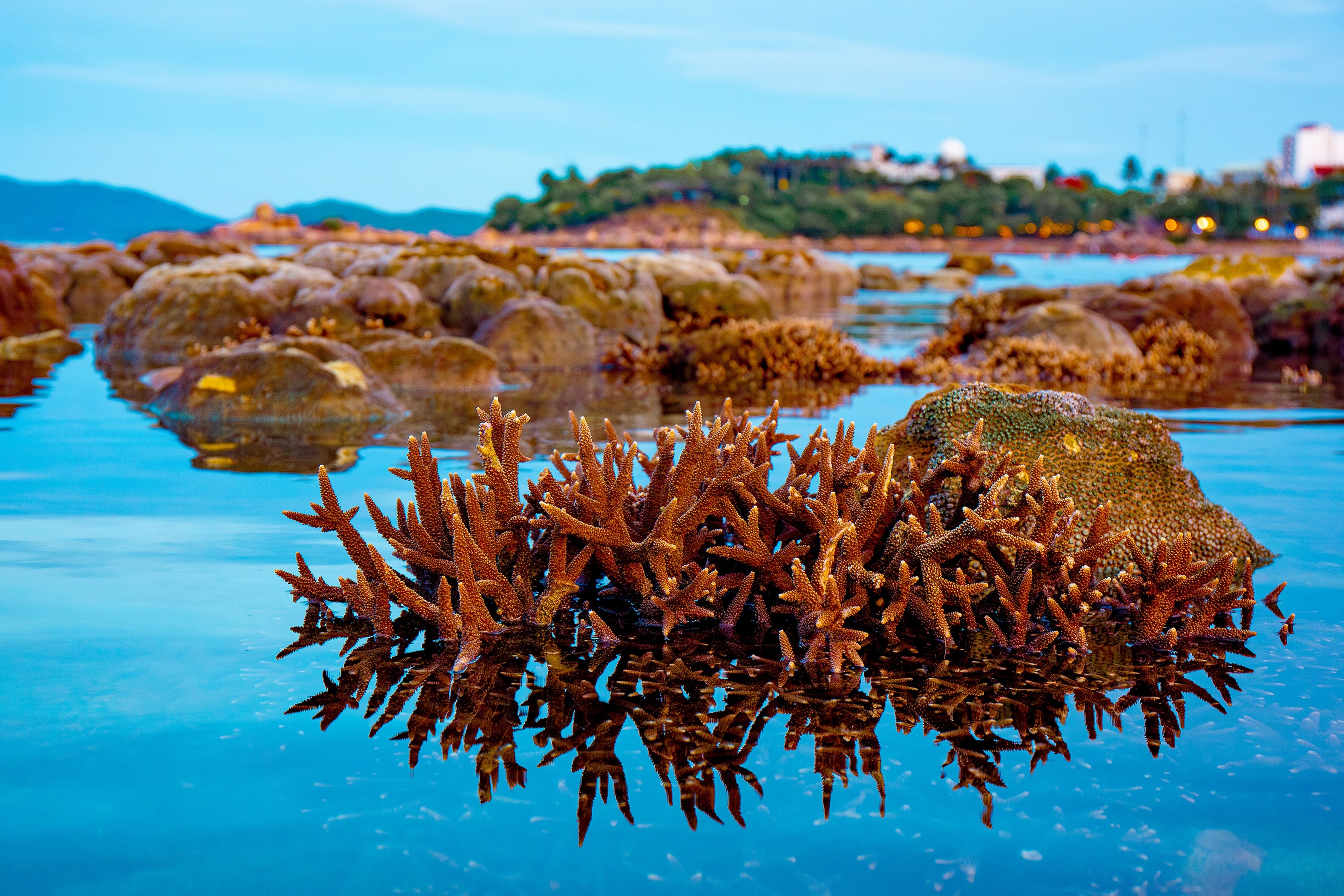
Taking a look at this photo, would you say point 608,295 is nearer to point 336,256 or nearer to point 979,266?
point 336,256

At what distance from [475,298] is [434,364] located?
4.75 meters

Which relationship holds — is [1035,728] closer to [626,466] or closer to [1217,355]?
[626,466]

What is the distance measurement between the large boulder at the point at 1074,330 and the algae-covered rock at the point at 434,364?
8923mm

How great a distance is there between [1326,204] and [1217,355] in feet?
616

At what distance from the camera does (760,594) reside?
4891 mm

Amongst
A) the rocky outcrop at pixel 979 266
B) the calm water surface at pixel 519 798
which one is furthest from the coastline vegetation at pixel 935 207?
the calm water surface at pixel 519 798

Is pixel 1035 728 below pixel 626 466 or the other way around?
below

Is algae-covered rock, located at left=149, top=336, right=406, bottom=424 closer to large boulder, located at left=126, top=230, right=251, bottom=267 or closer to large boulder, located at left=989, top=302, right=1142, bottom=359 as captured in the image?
large boulder, located at left=989, top=302, right=1142, bottom=359

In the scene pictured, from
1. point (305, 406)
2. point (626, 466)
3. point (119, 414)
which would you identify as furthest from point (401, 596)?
point (119, 414)

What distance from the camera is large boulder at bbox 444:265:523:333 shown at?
1936cm

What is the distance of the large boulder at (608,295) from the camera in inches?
805

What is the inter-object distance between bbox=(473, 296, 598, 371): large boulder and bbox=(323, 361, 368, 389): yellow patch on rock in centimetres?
508

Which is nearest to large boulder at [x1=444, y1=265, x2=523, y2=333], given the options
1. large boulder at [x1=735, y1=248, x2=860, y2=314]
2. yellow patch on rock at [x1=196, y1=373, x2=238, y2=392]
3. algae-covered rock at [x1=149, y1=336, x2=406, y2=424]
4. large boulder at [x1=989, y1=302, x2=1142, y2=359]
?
algae-covered rock at [x1=149, y1=336, x2=406, y2=424]

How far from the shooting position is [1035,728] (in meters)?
3.96
